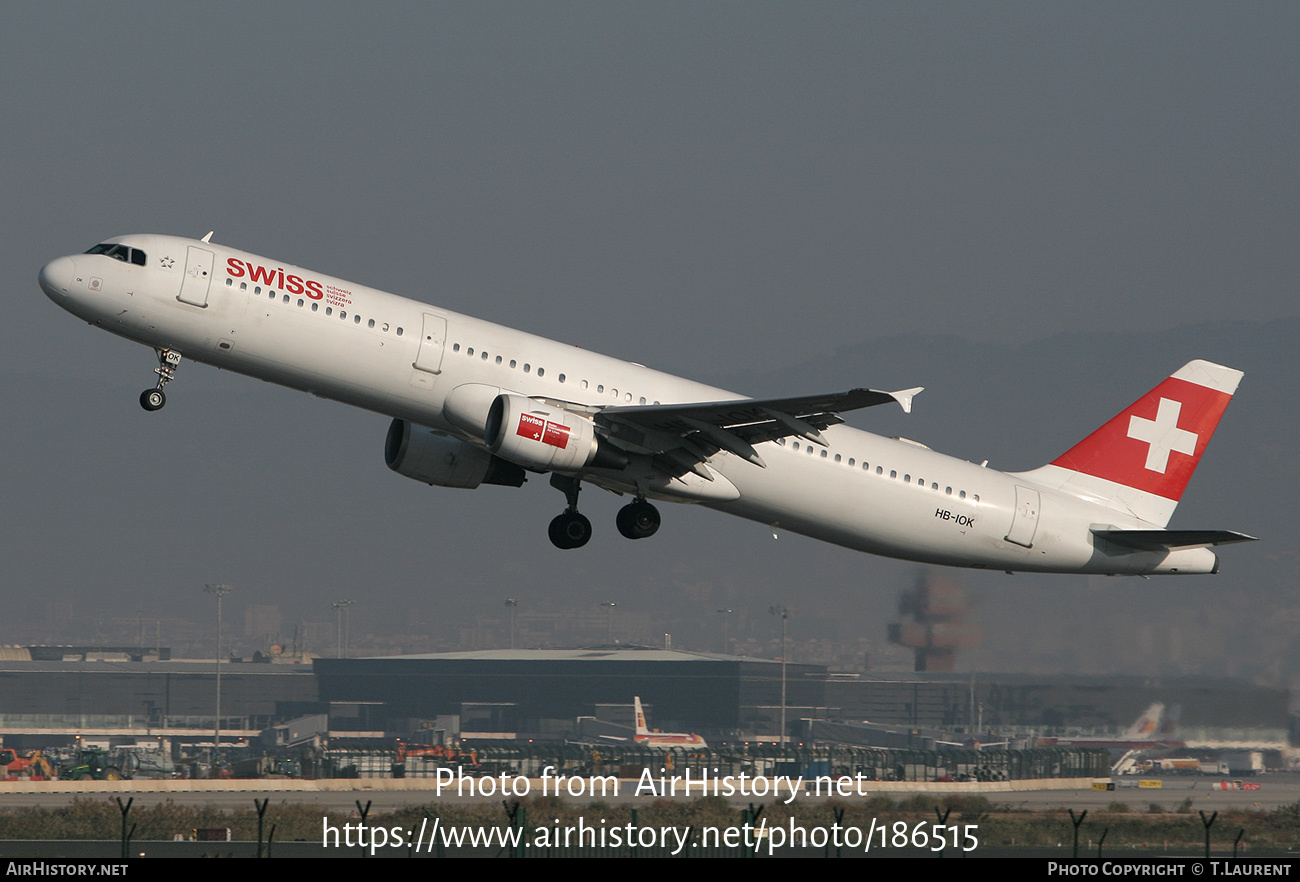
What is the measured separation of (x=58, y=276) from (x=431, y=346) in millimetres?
7920

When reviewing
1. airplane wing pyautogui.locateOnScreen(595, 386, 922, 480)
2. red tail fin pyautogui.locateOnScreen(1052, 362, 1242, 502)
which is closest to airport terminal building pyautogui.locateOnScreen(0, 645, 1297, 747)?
red tail fin pyautogui.locateOnScreen(1052, 362, 1242, 502)

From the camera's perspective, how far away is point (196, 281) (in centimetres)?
3234

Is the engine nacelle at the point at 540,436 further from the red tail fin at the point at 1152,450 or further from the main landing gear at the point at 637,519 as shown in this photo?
the red tail fin at the point at 1152,450

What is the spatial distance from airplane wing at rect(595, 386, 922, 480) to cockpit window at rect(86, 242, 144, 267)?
10.3 meters

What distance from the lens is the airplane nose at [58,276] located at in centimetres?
3238

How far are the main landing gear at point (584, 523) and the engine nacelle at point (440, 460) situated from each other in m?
1.57

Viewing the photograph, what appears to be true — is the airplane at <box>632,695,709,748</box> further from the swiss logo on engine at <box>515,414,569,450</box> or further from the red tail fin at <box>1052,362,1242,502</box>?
the swiss logo on engine at <box>515,414,569,450</box>

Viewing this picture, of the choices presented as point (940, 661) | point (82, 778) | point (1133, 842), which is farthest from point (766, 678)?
point (1133, 842)

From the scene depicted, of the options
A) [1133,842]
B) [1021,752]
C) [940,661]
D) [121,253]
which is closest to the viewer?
[121,253]

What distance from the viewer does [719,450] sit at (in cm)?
3522

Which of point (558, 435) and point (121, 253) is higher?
point (121, 253)

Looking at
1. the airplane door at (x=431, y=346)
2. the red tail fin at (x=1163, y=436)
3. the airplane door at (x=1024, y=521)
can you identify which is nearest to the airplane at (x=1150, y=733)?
the red tail fin at (x=1163, y=436)
